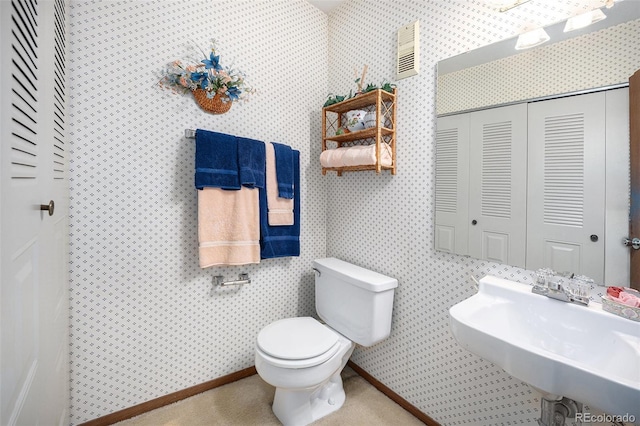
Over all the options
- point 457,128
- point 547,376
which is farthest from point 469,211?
point 547,376

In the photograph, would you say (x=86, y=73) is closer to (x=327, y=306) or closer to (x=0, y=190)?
(x=0, y=190)

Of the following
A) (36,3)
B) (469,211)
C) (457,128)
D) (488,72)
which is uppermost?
(488,72)

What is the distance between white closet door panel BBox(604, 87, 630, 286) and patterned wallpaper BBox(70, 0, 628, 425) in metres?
0.29

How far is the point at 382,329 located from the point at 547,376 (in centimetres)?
93

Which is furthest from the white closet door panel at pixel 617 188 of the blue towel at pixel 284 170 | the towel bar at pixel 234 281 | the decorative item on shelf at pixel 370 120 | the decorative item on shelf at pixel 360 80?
the towel bar at pixel 234 281

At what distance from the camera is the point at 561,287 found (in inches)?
41.7

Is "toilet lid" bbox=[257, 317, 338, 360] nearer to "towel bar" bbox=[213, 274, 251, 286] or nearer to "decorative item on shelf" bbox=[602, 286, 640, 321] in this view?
"towel bar" bbox=[213, 274, 251, 286]

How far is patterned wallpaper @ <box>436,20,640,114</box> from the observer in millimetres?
976

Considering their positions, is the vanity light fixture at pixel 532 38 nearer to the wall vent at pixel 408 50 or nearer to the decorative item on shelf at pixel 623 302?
the wall vent at pixel 408 50

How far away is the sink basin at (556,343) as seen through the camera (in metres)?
0.69

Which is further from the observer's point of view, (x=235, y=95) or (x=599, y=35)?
(x=235, y=95)

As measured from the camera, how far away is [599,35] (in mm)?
1018

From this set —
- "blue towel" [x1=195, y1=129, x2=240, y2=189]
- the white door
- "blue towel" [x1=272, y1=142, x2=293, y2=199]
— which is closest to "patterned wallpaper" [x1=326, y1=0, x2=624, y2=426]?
"blue towel" [x1=272, y1=142, x2=293, y2=199]

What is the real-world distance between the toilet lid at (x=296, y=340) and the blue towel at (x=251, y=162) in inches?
34.1
